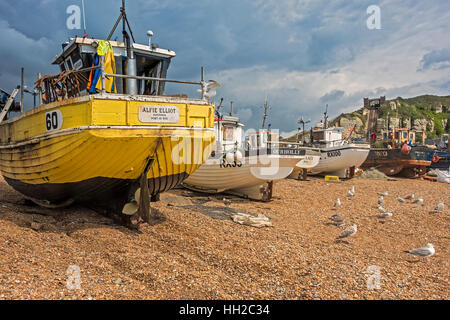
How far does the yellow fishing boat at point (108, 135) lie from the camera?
4.23 metres

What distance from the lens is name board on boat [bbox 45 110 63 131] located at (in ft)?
14.5

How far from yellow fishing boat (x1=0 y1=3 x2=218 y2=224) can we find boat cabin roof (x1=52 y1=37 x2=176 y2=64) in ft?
0.06

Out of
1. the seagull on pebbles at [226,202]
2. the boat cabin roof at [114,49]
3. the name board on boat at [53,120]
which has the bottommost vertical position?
the seagull on pebbles at [226,202]

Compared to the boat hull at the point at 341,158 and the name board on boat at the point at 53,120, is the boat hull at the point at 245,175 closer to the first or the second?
the name board on boat at the point at 53,120

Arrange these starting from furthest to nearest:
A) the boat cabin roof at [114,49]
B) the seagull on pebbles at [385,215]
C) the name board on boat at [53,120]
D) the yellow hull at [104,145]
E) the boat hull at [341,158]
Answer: the boat hull at [341,158]
the seagull on pebbles at [385,215]
the boat cabin roof at [114,49]
the name board on boat at [53,120]
the yellow hull at [104,145]

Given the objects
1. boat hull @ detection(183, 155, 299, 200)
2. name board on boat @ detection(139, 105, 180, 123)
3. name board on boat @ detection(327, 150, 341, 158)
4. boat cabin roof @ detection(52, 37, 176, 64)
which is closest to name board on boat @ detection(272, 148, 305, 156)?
boat hull @ detection(183, 155, 299, 200)

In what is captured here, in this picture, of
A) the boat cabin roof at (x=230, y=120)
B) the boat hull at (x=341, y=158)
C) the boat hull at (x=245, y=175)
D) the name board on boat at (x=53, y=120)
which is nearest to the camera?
the name board on boat at (x=53, y=120)

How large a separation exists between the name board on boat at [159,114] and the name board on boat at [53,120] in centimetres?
125

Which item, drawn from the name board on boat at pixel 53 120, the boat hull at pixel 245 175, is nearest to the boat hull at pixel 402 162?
the boat hull at pixel 245 175

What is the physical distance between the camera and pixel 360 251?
5.16m

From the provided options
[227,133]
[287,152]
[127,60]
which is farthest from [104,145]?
[227,133]

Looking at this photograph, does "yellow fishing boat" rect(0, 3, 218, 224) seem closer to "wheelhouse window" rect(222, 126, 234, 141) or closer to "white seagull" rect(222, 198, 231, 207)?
Result: "white seagull" rect(222, 198, 231, 207)

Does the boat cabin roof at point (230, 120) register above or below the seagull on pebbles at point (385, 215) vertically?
above
